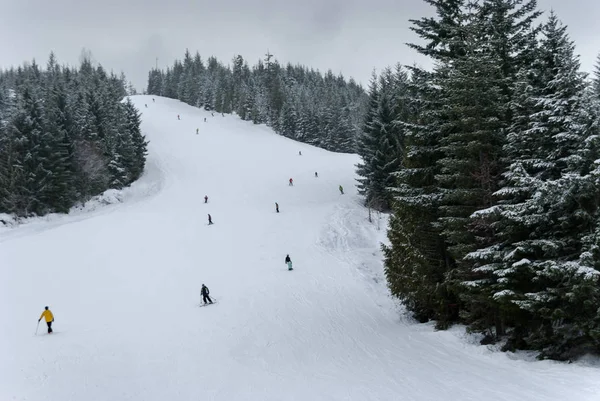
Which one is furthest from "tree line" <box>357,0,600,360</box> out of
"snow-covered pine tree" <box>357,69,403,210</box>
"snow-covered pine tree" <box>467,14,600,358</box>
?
"snow-covered pine tree" <box>357,69,403,210</box>

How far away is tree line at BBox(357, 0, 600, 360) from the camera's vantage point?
1067 cm

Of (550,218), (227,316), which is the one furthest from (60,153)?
(550,218)

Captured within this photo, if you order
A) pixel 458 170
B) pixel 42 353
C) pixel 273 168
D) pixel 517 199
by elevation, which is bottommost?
pixel 42 353

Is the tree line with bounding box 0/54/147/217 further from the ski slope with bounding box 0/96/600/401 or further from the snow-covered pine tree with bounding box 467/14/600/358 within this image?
the snow-covered pine tree with bounding box 467/14/600/358

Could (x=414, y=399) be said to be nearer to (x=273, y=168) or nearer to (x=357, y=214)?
(x=357, y=214)

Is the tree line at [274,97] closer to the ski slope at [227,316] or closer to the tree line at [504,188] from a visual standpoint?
the ski slope at [227,316]

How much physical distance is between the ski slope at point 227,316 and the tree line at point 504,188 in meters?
1.45

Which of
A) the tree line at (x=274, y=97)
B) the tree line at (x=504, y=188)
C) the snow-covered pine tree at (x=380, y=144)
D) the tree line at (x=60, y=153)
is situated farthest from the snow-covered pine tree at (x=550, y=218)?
the tree line at (x=274, y=97)

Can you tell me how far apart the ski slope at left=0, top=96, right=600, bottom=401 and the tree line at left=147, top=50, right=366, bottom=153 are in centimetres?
3867

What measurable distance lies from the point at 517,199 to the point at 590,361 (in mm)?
4929

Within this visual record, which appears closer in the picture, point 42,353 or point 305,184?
point 42,353

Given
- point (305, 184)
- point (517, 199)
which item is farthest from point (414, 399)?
point (305, 184)

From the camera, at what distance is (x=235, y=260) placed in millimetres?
28938

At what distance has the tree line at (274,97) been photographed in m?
84.1
